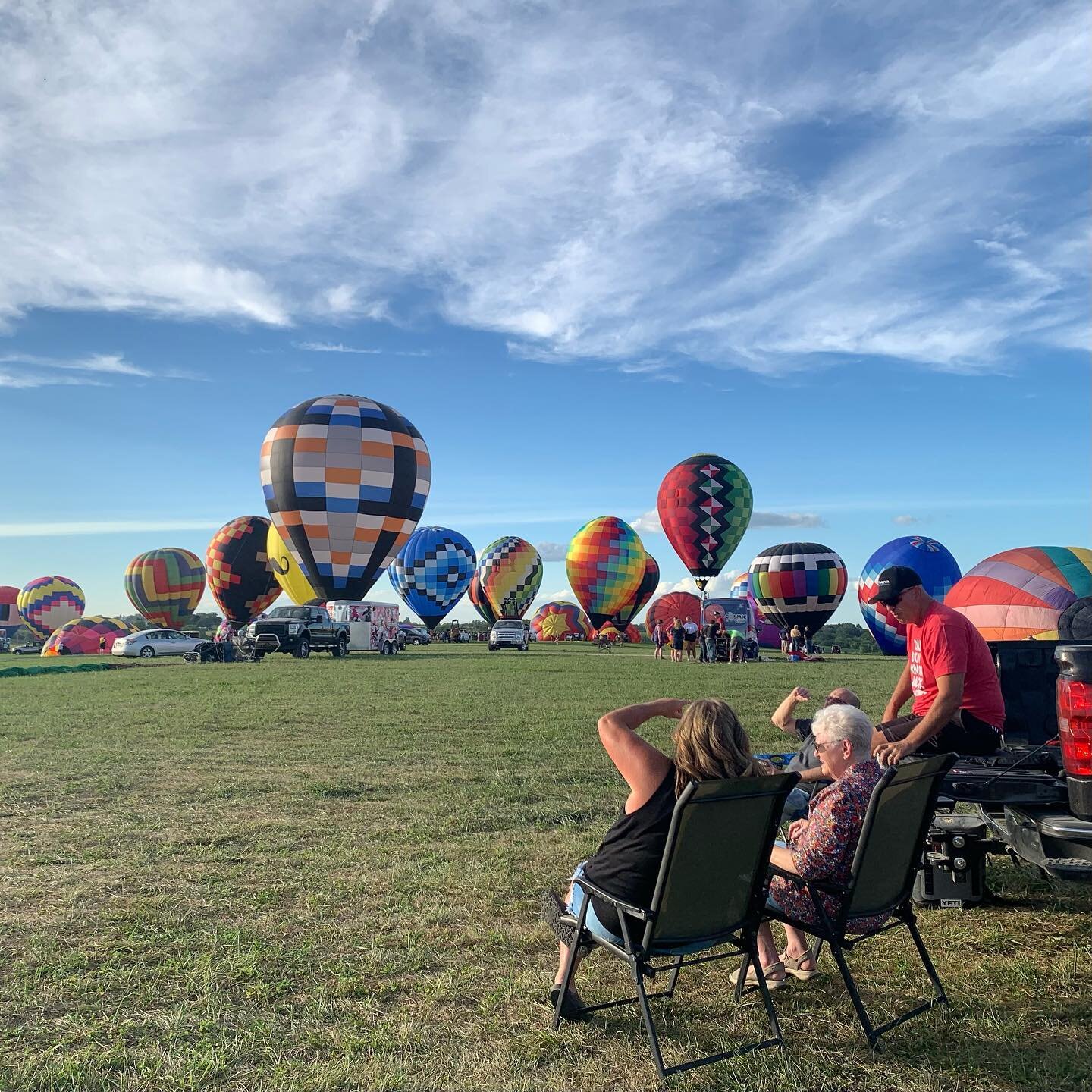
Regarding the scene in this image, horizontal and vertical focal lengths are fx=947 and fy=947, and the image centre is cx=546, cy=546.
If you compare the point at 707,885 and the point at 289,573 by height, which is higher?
the point at 289,573

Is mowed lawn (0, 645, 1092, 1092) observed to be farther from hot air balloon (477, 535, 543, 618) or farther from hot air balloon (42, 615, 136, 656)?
hot air balloon (477, 535, 543, 618)

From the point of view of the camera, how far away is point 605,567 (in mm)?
58188

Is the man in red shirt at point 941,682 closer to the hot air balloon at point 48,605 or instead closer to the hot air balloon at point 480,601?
the hot air balloon at point 480,601

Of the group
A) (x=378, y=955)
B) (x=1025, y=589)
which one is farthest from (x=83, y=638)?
(x=378, y=955)

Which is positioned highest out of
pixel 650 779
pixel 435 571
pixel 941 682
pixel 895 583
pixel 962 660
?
pixel 435 571

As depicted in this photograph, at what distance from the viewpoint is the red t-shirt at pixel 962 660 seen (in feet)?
17.2

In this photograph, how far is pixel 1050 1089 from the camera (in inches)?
129

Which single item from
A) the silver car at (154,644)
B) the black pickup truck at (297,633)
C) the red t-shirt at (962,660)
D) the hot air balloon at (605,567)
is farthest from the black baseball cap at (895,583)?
the hot air balloon at (605,567)

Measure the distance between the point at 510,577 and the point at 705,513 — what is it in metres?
28.1

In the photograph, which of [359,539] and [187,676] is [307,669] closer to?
[187,676]

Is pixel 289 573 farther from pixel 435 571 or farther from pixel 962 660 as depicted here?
pixel 962 660

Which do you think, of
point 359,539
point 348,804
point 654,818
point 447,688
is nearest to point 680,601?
point 359,539

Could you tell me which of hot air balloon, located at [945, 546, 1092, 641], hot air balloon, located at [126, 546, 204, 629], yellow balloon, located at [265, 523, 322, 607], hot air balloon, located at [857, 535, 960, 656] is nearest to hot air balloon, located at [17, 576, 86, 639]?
hot air balloon, located at [126, 546, 204, 629]

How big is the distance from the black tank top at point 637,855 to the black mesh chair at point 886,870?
24.0 inches
